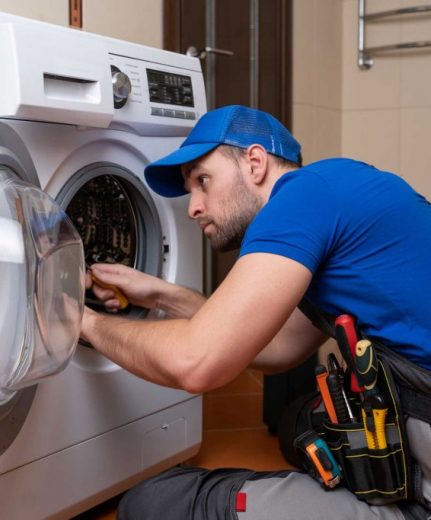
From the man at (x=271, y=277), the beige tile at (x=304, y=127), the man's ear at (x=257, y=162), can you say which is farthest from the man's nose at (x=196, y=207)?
the beige tile at (x=304, y=127)

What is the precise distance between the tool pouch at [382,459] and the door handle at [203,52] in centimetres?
181

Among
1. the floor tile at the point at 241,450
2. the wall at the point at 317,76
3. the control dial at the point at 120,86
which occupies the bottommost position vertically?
the floor tile at the point at 241,450

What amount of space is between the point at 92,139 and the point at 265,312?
536mm

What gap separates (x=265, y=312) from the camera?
3.56ft

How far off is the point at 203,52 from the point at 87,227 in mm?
1426

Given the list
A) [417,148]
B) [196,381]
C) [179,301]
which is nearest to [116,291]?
[179,301]

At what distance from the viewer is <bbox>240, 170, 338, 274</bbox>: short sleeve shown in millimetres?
1089

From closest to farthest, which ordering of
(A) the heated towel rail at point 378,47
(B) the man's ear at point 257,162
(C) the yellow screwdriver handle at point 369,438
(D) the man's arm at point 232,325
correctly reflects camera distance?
(D) the man's arm at point 232,325
(C) the yellow screwdriver handle at point 369,438
(B) the man's ear at point 257,162
(A) the heated towel rail at point 378,47

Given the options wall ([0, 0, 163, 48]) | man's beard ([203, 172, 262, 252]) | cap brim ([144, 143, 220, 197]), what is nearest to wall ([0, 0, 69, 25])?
wall ([0, 0, 163, 48])

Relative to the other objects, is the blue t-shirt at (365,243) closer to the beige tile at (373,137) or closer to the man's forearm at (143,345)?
the man's forearm at (143,345)

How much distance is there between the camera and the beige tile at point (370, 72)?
334 cm

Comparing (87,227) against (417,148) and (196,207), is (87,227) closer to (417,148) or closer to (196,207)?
(196,207)

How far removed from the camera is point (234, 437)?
7.00ft

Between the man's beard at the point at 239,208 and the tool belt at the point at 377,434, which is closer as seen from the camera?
the tool belt at the point at 377,434
